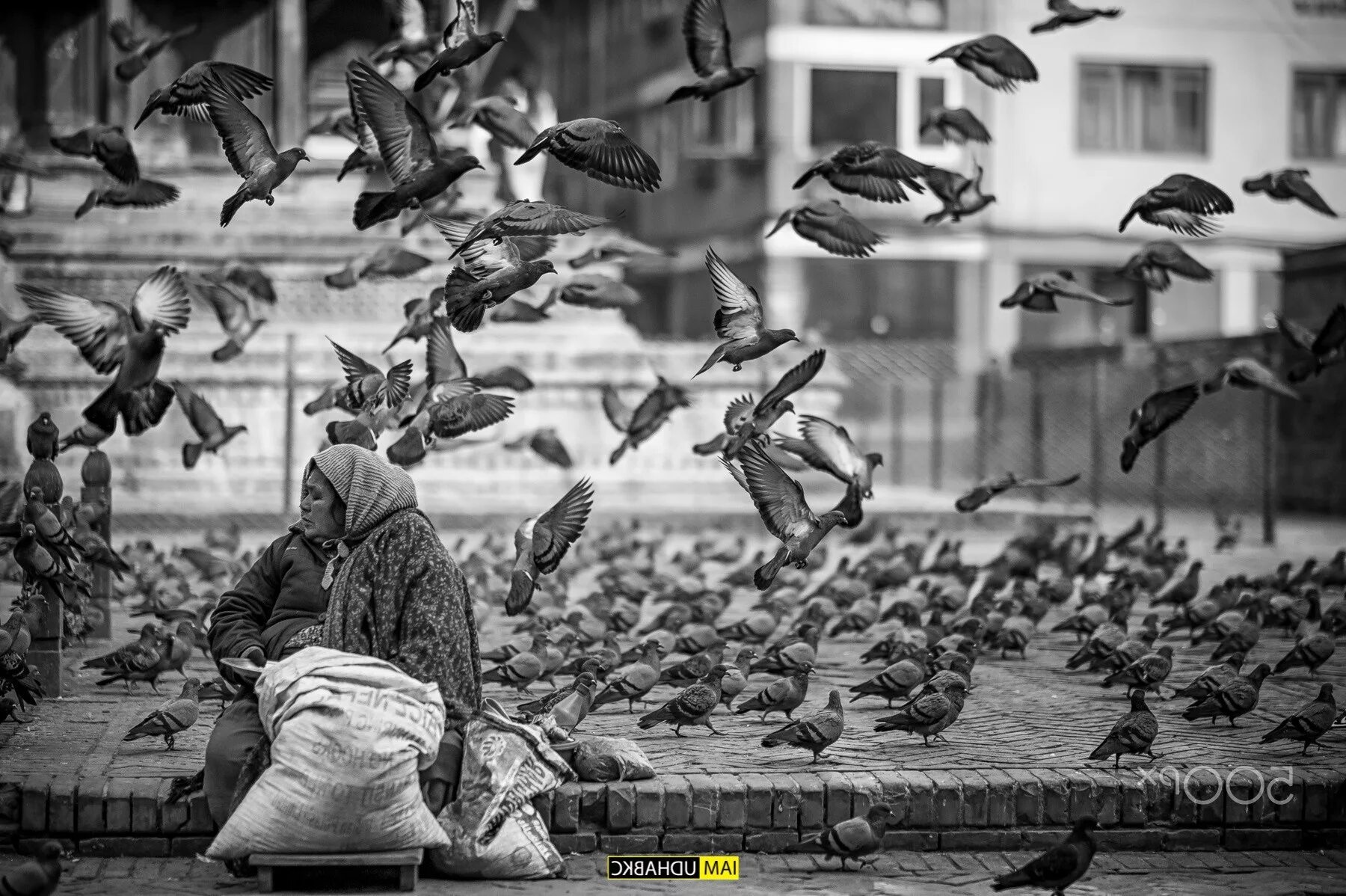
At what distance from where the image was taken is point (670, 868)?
17.6ft

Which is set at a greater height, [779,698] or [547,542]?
[547,542]

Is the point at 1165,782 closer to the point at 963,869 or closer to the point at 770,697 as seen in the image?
the point at 963,869

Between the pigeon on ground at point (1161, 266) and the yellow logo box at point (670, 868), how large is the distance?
4595 mm

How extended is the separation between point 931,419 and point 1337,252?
6788mm

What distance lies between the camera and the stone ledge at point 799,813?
548cm

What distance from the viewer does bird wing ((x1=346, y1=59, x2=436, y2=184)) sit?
743cm

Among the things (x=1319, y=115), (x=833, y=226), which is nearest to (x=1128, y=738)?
(x=833, y=226)

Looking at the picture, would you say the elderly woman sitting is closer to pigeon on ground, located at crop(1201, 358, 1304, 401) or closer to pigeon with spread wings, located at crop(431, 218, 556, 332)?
pigeon with spread wings, located at crop(431, 218, 556, 332)

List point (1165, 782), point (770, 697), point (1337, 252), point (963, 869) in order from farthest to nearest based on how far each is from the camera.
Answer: point (1337, 252) < point (770, 697) < point (1165, 782) < point (963, 869)

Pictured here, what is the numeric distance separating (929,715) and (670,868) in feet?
4.32

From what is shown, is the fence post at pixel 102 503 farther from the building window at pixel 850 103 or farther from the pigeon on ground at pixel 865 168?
the building window at pixel 850 103

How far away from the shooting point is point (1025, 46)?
30.7m

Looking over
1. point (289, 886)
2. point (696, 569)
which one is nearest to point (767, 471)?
point (289, 886)

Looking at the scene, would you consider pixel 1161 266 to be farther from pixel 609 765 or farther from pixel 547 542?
pixel 609 765
